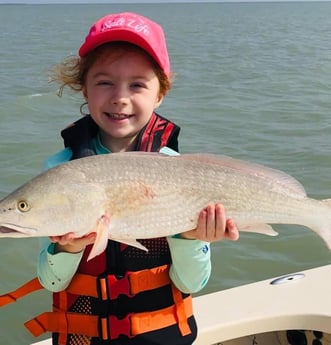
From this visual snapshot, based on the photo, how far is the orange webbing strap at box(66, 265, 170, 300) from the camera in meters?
2.69

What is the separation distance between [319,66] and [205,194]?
21.6 meters

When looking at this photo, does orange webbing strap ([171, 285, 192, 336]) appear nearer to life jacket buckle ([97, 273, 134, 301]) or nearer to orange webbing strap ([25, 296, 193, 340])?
orange webbing strap ([25, 296, 193, 340])

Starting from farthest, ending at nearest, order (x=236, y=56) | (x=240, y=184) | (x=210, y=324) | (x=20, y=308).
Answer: (x=236, y=56) → (x=20, y=308) → (x=210, y=324) → (x=240, y=184)

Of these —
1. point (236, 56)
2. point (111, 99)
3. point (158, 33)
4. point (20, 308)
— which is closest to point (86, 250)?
point (111, 99)

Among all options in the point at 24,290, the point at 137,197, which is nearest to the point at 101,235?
the point at 137,197

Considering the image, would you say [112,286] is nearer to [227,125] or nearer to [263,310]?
[263,310]

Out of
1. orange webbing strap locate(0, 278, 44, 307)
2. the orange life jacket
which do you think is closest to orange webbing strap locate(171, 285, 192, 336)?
the orange life jacket

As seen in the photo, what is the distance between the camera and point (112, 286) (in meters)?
2.68

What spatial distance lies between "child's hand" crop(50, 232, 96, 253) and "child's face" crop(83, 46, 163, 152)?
545 millimetres

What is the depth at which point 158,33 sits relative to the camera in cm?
277

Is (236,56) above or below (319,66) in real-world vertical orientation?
above

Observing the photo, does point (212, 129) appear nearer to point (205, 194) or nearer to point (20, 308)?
point (20, 308)

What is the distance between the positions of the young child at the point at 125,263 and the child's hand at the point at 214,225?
7.6 inches

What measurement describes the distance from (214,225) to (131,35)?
91 cm
